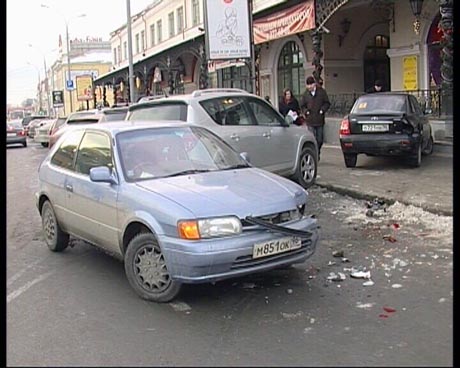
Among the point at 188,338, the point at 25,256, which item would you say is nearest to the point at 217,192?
the point at 188,338

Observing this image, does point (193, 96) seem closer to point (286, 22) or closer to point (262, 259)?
point (262, 259)

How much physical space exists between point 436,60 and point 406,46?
119cm

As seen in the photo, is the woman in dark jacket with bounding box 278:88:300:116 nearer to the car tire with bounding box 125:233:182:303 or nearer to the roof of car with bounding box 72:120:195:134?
the roof of car with bounding box 72:120:195:134

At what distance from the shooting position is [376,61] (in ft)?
78.2

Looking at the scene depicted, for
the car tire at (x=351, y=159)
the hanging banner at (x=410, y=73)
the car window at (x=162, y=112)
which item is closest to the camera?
the car window at (x=162, y=112)

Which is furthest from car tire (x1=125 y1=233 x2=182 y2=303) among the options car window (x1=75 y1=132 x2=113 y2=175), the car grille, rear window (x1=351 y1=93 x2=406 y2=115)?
rear window (x1=351 y1=93 x2=406 y2=115)

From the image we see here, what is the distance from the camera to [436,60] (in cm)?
1831

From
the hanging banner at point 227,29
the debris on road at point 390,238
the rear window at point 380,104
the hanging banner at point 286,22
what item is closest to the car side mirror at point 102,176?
the debris on road at point 390,238

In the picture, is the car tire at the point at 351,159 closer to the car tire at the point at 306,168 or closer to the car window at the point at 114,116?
the car tire at the point at 306,168

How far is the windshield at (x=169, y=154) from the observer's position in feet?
18.6

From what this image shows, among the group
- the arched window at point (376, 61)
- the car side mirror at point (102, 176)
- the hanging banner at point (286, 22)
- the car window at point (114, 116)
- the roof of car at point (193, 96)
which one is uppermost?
the hanging banner at point (286, 22)

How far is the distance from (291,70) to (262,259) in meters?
22.0

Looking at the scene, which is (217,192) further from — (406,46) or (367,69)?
(367,69)

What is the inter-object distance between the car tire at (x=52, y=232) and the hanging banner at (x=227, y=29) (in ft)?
29.7
